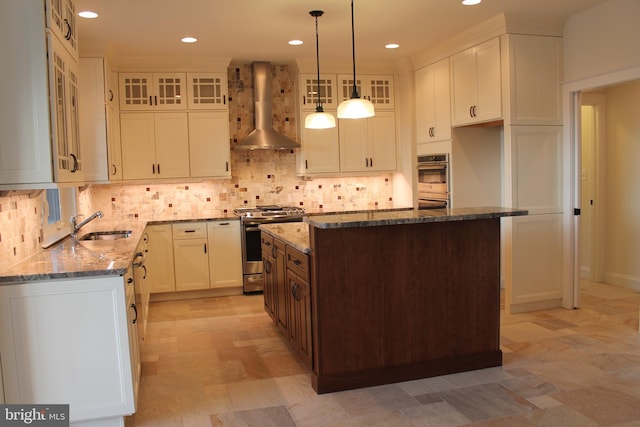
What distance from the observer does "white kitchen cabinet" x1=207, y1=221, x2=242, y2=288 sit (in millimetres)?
5898

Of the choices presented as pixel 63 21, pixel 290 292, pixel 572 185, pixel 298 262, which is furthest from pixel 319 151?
pixel 63 21

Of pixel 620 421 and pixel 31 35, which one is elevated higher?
pixel 31 35

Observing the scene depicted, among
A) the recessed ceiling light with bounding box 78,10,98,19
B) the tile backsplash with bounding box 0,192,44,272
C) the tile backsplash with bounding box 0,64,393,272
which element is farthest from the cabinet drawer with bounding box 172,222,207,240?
the recessed ceiling light with bounding box 78,10,98,19

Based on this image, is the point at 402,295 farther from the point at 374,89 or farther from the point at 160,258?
the point at 374,89

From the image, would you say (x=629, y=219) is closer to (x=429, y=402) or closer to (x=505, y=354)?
(x=505, y=354)

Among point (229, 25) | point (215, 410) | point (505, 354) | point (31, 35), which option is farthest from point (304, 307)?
point (229, 25)

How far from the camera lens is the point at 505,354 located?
3857 mm

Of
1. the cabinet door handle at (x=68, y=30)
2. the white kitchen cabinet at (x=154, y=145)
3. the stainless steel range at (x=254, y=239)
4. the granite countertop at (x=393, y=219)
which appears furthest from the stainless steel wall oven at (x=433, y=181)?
the cabinet door handle at (x=68, y=30)

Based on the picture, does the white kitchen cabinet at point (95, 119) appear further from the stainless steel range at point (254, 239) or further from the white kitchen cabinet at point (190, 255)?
the stainless steel range at point (254, 239)

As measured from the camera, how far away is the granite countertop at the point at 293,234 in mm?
3407

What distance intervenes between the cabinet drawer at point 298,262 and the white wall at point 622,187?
3.97 m

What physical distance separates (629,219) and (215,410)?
4.81m

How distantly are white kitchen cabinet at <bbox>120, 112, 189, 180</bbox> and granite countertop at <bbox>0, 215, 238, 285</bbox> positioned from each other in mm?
1705

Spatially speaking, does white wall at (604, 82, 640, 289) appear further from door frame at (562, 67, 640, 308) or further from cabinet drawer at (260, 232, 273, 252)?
cabinet drawer at (260, 232, 273, 252)
